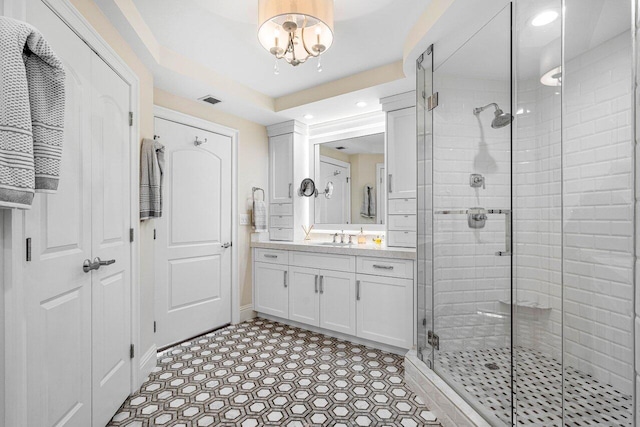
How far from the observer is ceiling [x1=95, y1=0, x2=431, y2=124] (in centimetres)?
187

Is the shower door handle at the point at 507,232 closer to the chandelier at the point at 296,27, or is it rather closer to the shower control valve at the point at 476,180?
the shower control valve at the point at 476,180

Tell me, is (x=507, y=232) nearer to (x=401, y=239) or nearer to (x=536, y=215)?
(x=536, y=215)

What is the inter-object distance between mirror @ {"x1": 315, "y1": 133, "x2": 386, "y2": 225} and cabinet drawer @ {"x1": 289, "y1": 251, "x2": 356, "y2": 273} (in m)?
0.66

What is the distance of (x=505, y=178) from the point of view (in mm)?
1683

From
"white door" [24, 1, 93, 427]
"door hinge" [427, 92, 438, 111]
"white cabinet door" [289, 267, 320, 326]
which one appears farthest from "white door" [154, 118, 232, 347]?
"door hinge" [427, 92, 438, 111]

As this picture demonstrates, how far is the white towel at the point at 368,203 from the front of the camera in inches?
128

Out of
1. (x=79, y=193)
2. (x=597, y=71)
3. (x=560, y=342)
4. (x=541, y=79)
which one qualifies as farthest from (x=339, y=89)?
(x=560, y=342)

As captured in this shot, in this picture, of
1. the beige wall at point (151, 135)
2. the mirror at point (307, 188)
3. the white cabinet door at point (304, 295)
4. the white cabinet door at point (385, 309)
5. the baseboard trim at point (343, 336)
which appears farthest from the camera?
the mirror at point (307, 188)

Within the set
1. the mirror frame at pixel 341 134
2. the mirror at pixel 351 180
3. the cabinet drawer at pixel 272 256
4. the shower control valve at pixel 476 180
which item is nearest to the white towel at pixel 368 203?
the mirror at pixel 351 180

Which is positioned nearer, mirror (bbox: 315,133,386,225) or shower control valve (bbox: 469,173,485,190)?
shower control valve (bbox: 469,173,485,190)

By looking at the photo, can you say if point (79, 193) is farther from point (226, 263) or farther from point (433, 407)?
point (433, 407)

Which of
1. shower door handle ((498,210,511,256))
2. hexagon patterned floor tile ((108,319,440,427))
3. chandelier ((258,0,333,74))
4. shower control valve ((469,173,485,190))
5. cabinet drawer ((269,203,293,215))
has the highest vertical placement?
chandelier ((258,0,333,74))

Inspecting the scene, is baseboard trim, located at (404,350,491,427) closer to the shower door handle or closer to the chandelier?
the shower door handle

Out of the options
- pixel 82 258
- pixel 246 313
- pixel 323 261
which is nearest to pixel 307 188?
pixel 323 261
